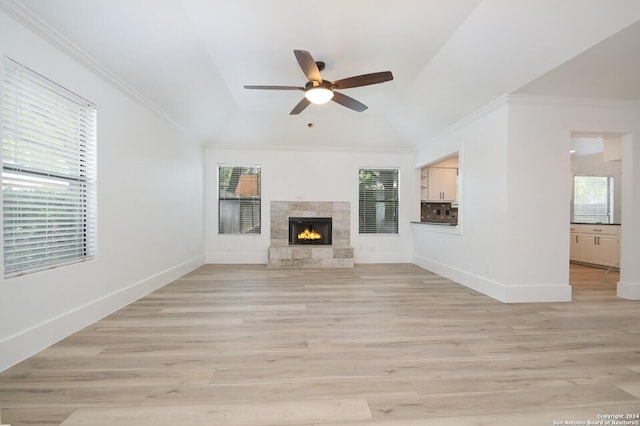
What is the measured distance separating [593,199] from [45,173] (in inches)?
385

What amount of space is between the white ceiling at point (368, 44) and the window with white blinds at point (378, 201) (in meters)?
2.20

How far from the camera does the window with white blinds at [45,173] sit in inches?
78.4

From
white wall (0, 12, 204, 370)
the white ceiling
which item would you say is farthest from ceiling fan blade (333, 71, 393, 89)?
white wall (0, 12, 204, 370)

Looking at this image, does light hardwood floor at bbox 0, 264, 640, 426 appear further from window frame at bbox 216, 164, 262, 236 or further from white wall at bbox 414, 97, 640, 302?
window frame at bbox 216, 164, 262, 236

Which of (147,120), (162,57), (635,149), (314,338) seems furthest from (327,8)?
(635,149)

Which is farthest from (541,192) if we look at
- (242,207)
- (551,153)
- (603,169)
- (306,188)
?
(242,207)

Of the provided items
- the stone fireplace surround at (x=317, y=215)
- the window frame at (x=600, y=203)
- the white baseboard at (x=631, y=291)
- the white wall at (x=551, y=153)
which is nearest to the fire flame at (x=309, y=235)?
the stone fireplace surround at (x=317, y=215)

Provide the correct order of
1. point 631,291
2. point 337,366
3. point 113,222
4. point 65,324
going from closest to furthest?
point 337,366 → point 65,324 → point 113,222 → point 631,291

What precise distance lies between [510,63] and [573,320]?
274 centimetres

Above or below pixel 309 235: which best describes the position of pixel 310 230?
above

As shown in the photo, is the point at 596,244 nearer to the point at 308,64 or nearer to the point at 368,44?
the point at 368,44

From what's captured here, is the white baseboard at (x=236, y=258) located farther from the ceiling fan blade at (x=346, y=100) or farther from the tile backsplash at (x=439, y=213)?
the tile backsplash at (x=439, y=213)

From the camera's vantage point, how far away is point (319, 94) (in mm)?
3062

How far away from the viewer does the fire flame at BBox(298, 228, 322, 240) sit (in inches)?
248
